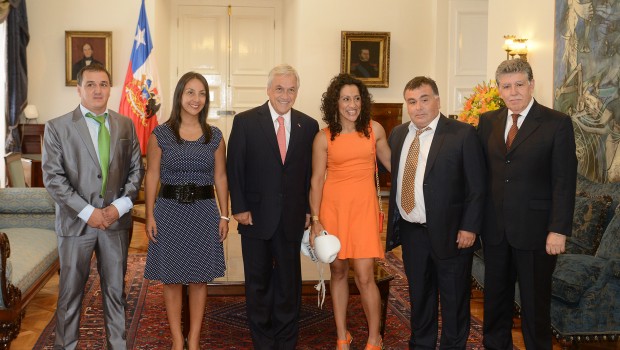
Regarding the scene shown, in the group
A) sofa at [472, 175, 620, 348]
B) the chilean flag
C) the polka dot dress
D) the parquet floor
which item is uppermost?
the chilean flag

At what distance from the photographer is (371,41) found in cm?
1151

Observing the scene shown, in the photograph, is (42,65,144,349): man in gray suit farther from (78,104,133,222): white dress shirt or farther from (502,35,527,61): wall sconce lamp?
(502,35,527,61): wall sconce lamp

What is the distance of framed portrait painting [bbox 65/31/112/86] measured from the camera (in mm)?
10750

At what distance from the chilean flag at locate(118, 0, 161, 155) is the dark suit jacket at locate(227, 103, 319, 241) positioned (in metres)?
6.71

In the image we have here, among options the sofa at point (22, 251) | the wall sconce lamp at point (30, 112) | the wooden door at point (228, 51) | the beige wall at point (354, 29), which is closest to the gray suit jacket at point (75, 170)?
the sofa at point (22, 251)

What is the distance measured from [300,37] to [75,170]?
26.9ft

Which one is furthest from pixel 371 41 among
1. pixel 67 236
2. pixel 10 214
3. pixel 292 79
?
pixel 67 236

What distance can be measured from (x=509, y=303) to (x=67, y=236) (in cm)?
229

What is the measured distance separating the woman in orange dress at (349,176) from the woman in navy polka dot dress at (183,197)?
57 centimetres

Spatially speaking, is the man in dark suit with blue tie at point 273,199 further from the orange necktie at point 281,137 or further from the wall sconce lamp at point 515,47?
the wall sconce lamp at point 515,47

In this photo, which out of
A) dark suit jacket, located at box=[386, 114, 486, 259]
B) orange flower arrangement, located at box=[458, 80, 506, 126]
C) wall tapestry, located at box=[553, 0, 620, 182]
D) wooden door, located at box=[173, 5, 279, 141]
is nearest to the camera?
dark suit jacket, located at box=[386, 114, 486, 259]

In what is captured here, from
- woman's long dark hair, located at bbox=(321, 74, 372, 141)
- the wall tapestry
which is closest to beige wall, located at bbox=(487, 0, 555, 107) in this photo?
the wall tapestry

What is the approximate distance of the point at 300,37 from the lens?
37.7ft

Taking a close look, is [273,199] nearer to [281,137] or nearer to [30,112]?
[281,137]
